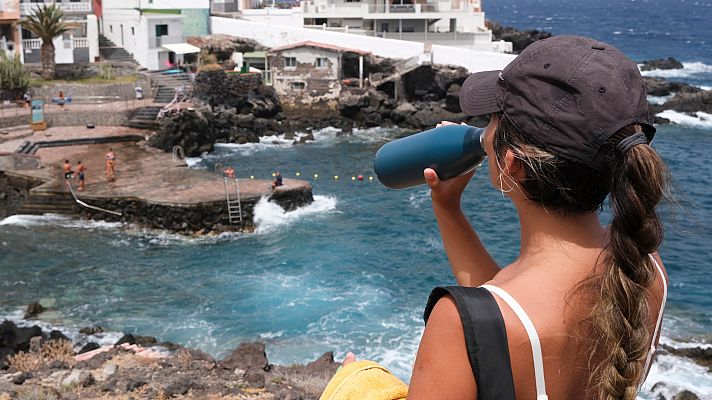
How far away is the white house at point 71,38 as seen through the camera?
43188 millimetres

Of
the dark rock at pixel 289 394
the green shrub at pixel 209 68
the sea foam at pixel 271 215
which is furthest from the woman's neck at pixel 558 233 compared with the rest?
the green shrub at pixel 209 68

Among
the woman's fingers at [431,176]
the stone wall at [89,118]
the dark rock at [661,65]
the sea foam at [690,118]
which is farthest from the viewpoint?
the dark rock at [661,65]

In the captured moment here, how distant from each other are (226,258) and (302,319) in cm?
504

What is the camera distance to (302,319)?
62.8 ft

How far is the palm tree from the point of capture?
39881mm

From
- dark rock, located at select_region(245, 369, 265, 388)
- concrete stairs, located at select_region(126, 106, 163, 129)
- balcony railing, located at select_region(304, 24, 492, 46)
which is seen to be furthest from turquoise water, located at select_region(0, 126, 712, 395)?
balcony railing, located at select_region(304, 24, 492, 46)

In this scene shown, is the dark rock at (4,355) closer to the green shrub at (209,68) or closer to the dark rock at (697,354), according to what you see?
the dark rock at (697,354)

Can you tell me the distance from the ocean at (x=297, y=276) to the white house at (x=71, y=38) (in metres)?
16.6

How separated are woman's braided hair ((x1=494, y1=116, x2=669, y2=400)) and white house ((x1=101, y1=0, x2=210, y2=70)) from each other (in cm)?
4425

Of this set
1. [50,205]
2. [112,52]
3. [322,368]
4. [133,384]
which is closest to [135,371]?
[133,384]

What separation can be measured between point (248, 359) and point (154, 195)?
12.8 meters

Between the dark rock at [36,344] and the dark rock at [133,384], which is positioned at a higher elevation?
the dark rock at [133,384]

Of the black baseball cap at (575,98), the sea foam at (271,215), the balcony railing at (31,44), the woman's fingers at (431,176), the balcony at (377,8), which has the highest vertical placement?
the balcony at (377,8)

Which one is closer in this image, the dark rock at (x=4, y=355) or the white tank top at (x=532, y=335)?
the white tank top at (x=532, y=335)
